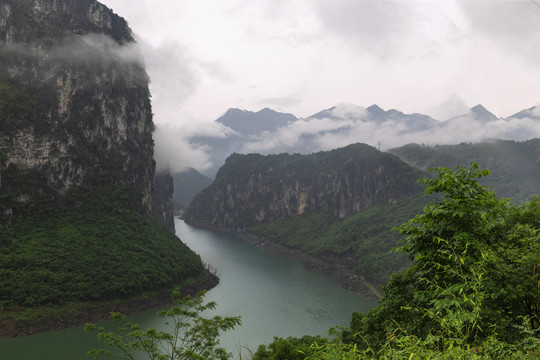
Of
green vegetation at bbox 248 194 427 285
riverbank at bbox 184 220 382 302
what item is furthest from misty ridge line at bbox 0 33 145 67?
green vegetation at bbox 248 194 427 285

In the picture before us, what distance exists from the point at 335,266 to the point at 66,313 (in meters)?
69.1

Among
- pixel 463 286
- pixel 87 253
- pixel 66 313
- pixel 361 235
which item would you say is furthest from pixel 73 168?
pixel 361 235

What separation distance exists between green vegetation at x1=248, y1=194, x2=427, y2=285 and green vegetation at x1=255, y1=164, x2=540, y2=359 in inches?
2912

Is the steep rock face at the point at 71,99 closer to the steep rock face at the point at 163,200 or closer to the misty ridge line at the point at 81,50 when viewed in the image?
the misty ridge line at the point at 81,50

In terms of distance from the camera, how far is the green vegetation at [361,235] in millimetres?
80688

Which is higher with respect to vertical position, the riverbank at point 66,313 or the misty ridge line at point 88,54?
the misty ridge line at point 88,54

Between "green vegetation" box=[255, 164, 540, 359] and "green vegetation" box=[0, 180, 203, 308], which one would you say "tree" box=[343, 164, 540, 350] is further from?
"green vegetation" box=[0, 180, 203, 308]

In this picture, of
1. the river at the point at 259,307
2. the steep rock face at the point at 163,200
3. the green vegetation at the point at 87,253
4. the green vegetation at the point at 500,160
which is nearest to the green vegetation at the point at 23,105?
A: the green vegetation at the point at 87,253

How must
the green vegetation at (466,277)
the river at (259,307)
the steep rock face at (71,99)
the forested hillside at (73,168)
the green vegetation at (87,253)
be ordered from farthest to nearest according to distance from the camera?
1. the steep rock face at (71,99)
2. the forested hillside at (73,168)
3. the green vegetation at (87,253)
4. the river at (259,307)
5. the green vegetation at (466,277)

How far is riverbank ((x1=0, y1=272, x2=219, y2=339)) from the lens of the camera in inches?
1581

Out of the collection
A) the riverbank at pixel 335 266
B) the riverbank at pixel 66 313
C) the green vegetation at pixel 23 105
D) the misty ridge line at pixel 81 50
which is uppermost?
the misty ridge line at pixel 81 50

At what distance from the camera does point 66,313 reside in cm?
4509

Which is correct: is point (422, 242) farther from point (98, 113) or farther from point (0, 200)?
point (98, 113)

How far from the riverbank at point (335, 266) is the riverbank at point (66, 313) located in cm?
4311
